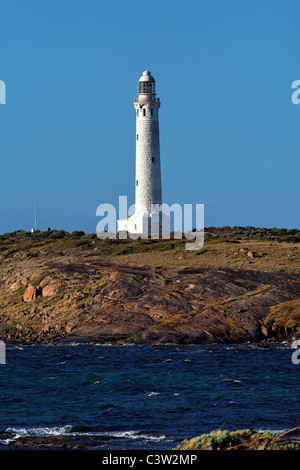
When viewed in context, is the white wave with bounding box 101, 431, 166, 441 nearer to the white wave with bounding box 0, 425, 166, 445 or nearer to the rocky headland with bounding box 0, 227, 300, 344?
the white wave with bounding box 0, 425, 166, 445

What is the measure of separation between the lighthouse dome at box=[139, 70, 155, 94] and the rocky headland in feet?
67.1

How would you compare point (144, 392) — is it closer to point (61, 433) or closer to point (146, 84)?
point (61, 433)

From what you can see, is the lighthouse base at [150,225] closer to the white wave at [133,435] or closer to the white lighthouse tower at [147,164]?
the white lighthouse tower at [147,164]

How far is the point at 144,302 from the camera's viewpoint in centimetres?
5141

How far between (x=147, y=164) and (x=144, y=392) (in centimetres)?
4750

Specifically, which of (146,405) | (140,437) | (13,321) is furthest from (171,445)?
(13,321)

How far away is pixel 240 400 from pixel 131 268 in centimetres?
2961

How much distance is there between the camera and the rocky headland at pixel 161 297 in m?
47.7

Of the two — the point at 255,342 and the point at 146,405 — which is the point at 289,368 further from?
the point at 146,405

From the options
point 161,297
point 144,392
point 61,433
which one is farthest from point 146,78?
point 61,433

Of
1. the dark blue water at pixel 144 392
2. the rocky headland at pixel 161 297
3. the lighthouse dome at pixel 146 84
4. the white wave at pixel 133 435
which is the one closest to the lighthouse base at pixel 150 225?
the rocky headland at pixel 161 297

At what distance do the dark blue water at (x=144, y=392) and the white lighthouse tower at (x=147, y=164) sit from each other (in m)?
33.9

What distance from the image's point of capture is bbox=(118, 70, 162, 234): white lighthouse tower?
259 feet

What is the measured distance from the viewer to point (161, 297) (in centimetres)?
5175
